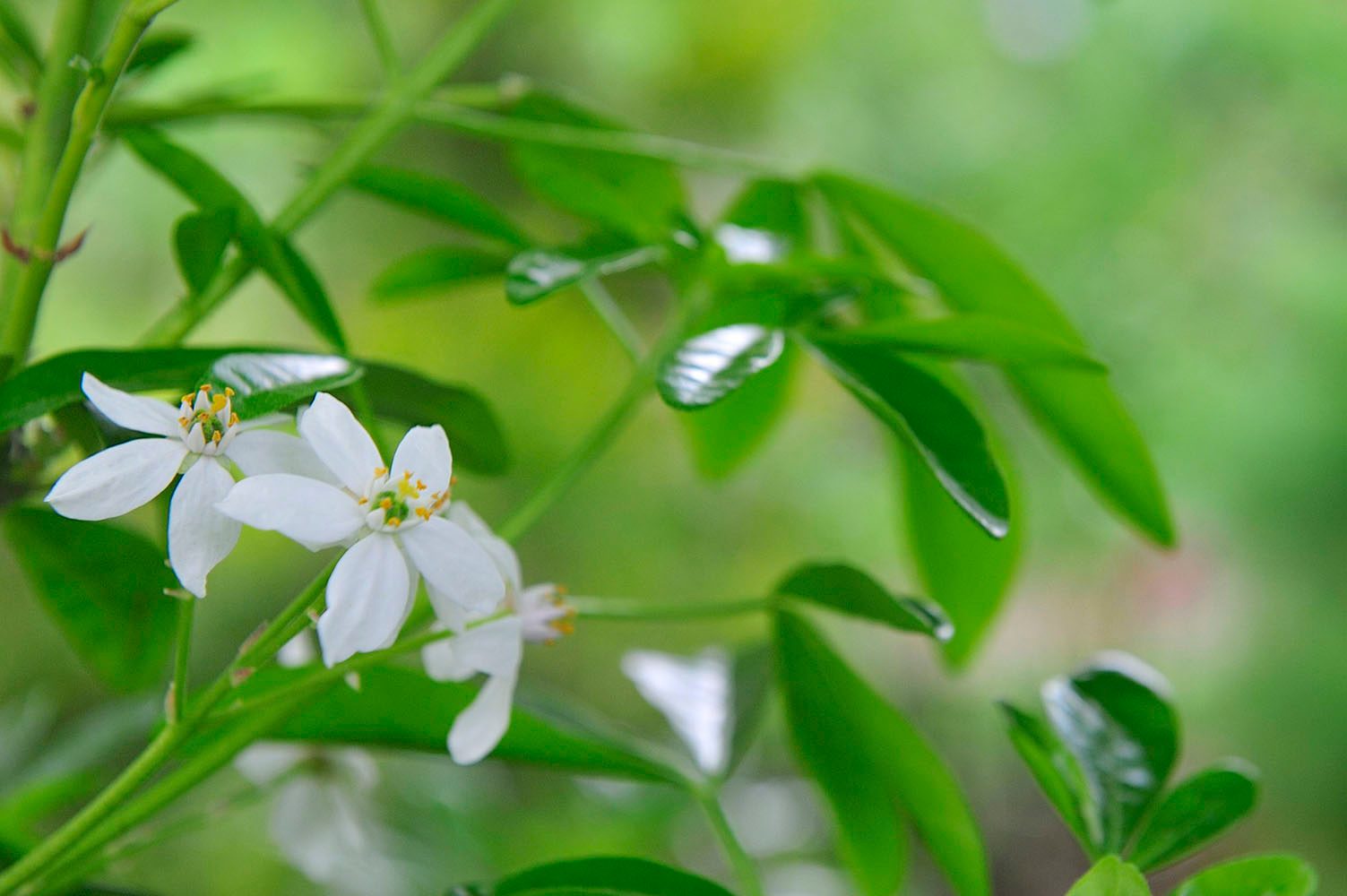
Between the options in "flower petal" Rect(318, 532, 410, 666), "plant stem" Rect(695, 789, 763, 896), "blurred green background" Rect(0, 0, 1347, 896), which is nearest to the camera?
"flower petal" Rect(318, 532, 410, 666)

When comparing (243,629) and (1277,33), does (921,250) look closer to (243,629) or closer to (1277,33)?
(243,629)

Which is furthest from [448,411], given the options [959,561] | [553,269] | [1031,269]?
[1031,269]

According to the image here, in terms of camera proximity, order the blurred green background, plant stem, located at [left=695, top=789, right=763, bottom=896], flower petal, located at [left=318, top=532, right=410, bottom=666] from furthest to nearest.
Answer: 1. the blurred green background
2. plant stem, located at [left=695, top=789, right=763, bottom=896]
3. flower petal, located at [left=318, top=532, right=410, bottom=666]

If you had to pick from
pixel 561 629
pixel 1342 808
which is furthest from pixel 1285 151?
pixel 561 629

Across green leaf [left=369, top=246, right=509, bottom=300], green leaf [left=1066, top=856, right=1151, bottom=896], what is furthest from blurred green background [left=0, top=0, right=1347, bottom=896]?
green leaf [left=1066, top=856, right=1151, bottom=896]

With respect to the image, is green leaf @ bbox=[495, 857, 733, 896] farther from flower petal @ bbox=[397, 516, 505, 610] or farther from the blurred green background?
the blurred green background
